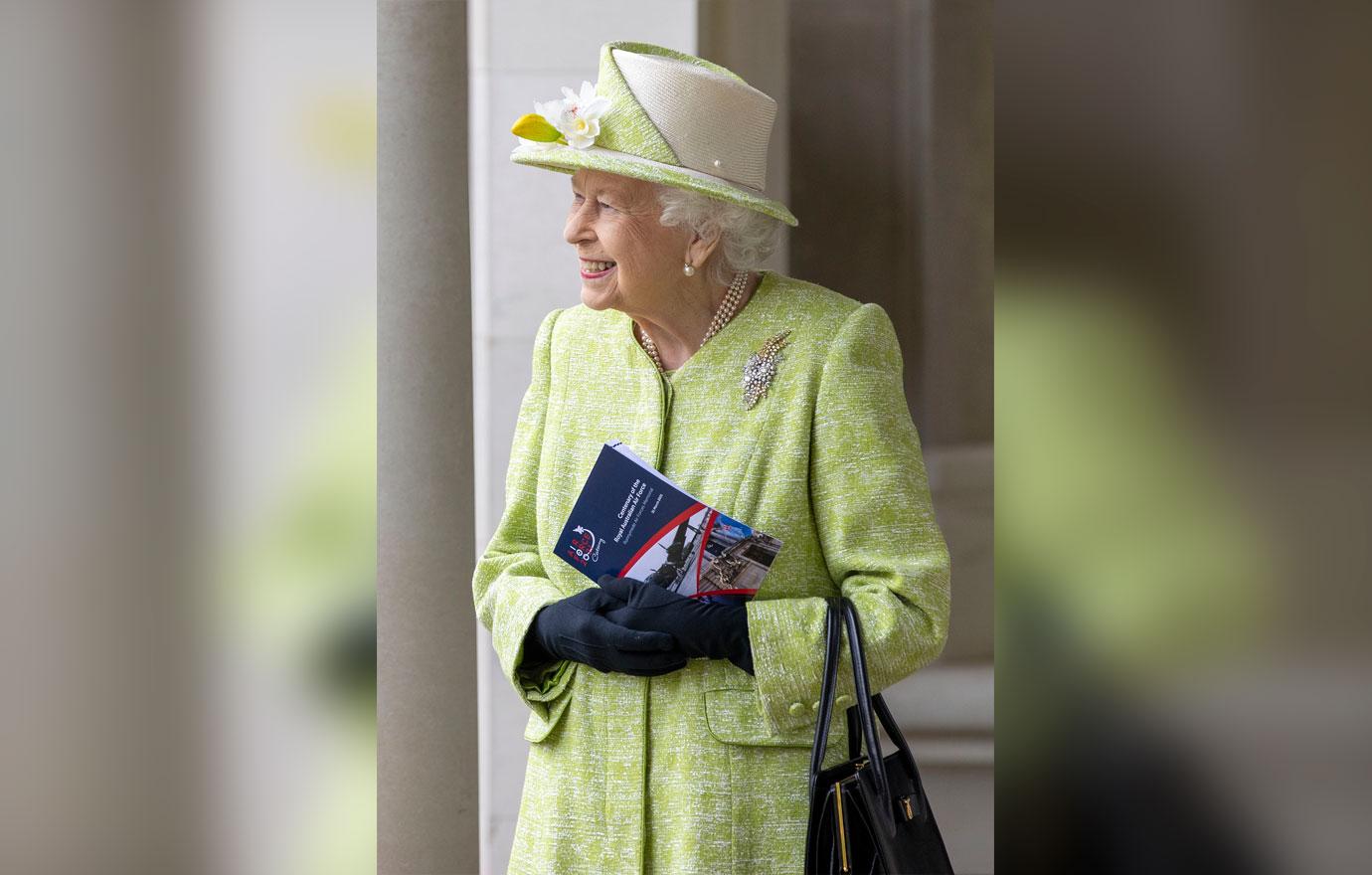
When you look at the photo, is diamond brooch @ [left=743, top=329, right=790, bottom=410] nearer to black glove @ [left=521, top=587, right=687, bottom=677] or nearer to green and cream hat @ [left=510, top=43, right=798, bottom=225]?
green and cream hat @ [left=510, top=43, right=798, bottom=225]

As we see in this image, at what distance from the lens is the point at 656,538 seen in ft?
6.84

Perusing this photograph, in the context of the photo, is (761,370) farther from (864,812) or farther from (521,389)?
(521,389)

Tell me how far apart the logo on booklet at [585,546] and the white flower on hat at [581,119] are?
608 mm

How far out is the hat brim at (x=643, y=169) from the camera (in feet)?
7.07

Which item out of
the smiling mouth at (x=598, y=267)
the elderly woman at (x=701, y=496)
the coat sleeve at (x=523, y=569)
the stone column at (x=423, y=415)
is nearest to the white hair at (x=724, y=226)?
the elderly woman at (x=701, y=496)

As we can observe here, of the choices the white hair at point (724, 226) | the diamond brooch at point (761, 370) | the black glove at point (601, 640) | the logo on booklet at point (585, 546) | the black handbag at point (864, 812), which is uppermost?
the white hair at point (724, 226)

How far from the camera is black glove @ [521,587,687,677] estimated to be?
2.07m

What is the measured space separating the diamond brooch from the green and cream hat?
194 millimetres
